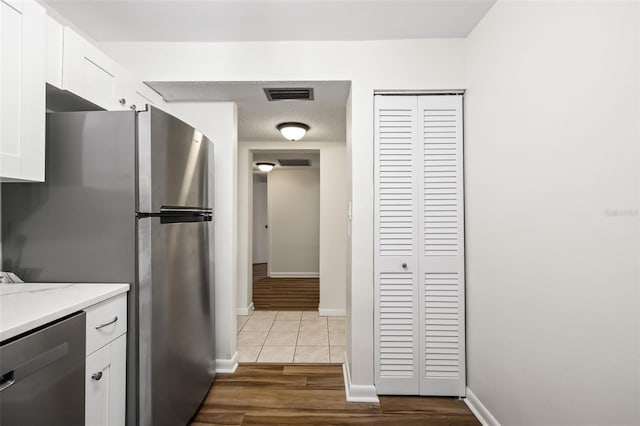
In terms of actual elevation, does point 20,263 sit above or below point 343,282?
above

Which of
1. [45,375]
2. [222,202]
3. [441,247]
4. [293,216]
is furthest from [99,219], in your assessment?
[293,216]

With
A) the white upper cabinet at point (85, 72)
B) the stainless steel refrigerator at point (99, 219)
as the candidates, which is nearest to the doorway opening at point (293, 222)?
the white upper cabinet at point (85, 72)

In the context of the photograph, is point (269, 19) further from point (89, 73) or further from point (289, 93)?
point (89, 73)

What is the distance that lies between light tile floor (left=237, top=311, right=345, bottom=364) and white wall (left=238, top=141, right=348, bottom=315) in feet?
0.95

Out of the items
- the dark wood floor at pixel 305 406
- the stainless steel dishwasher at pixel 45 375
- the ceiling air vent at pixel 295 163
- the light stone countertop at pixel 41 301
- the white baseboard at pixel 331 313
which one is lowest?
the white baseboard at pixel 331 313

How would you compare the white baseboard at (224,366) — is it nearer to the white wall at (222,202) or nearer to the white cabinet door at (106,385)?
the white wall at (222,202)

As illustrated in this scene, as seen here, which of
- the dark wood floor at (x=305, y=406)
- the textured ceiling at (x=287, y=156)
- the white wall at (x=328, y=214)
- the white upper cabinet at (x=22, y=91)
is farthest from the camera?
the textured ceiling at (x=287, y=156)

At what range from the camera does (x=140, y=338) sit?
148cm

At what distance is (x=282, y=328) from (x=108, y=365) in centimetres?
234

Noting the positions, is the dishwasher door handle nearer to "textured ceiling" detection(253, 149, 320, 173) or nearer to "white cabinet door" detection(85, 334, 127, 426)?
"white cabinet door" detection(85, 334, 127, 426)

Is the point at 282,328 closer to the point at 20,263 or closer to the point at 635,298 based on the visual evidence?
the point at 20,263

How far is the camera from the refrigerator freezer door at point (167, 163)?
A: 4.90ft

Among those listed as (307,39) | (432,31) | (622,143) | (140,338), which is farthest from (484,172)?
(140,338)

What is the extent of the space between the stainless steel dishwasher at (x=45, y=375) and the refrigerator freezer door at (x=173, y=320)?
325 millimetres
